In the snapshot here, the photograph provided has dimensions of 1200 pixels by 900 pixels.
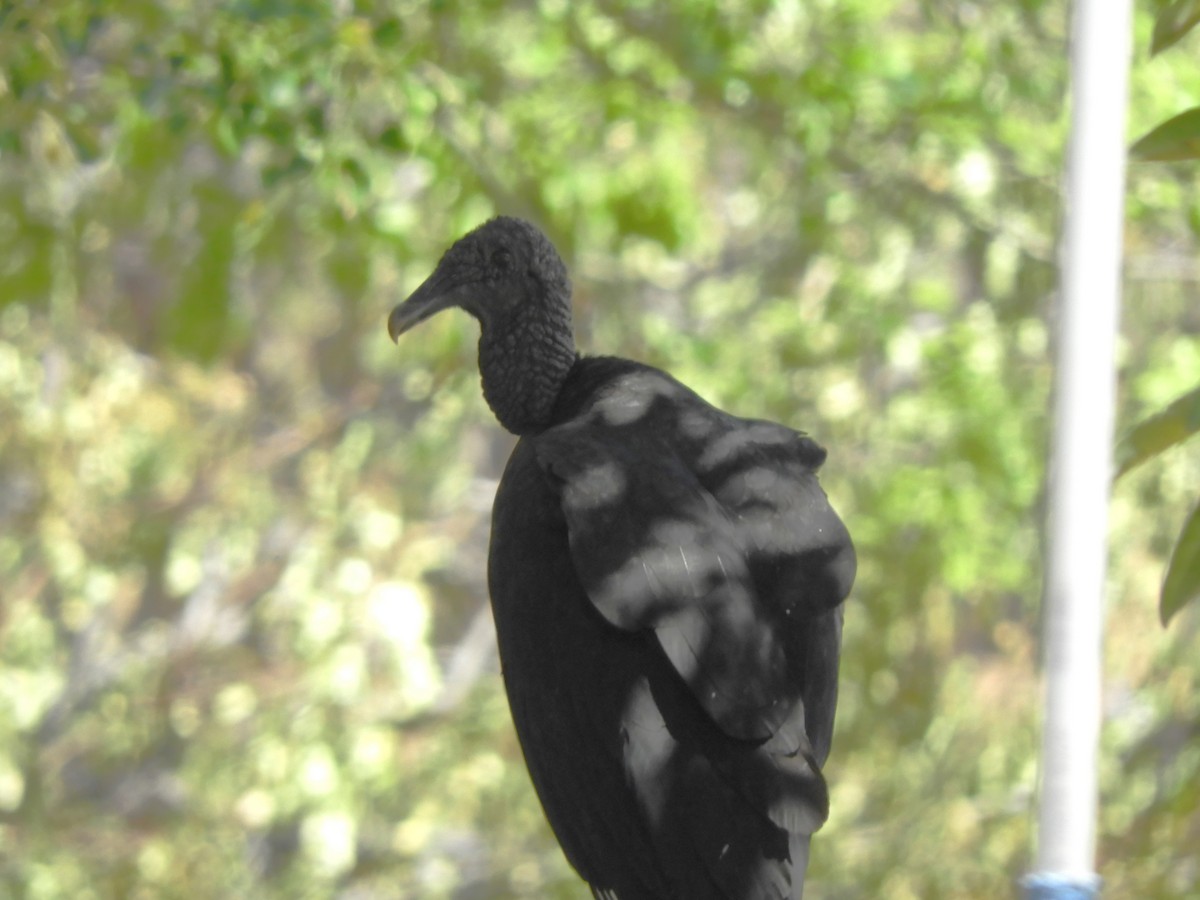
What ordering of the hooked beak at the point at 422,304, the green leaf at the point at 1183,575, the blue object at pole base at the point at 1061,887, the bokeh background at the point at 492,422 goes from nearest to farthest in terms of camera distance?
the blue object at pole base at the point at 1061,887, the green leaf at the point at 1183,575, the hooked beak at the point at 422,304, the bokeh background at the point at 492,422

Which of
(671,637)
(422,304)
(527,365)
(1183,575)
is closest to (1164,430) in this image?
(1183,575)

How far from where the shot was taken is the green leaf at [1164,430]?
6.36 feet

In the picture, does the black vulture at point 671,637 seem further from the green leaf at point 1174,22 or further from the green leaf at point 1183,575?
the green leaf at point 1174,22

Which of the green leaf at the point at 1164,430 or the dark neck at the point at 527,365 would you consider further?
the dark neck at the point at 527,365

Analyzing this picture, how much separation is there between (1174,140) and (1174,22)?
152 millimetres

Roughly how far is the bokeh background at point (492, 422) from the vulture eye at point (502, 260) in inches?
78.3

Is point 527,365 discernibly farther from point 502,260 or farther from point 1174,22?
point 1174,22

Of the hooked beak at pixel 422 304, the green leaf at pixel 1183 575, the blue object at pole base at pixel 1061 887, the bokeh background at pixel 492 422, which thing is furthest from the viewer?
the bokeh background at pixel 492 422

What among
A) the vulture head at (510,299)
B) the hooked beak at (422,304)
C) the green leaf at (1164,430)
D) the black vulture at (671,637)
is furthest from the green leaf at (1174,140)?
the hooked beak at (422,304)

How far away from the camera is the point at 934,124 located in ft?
15.0

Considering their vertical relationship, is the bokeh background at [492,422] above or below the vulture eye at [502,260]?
above

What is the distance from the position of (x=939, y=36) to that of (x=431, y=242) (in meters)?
1.76

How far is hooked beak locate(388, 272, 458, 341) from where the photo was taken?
2.07 metres

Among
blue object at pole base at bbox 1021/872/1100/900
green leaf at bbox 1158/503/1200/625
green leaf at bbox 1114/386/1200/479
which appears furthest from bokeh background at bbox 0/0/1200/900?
blue object at pole base at bbox 1021/872/1100/900
